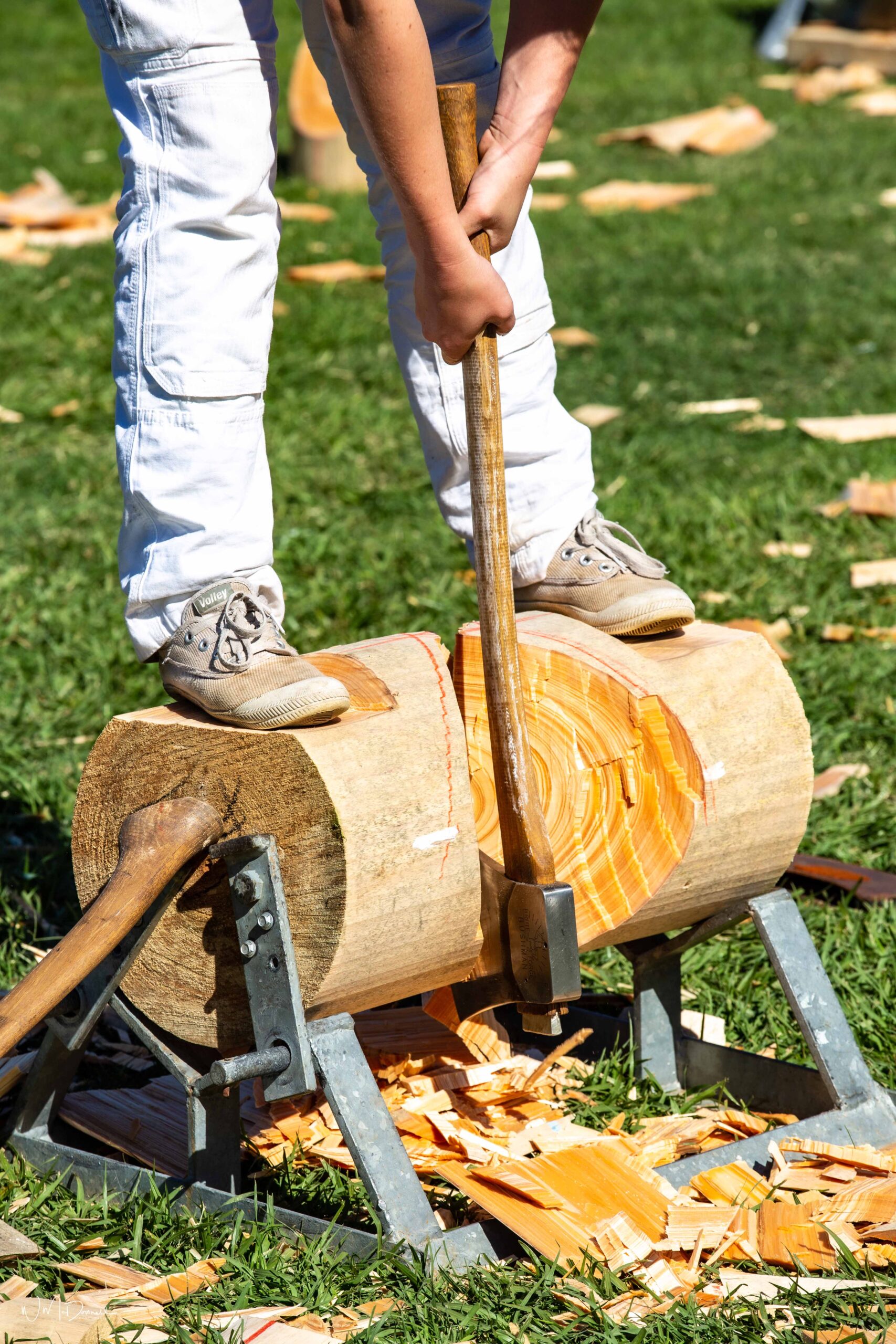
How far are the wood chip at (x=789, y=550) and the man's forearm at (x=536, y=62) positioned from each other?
245 cm

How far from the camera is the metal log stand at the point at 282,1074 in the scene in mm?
1875

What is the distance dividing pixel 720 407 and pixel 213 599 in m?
3.92

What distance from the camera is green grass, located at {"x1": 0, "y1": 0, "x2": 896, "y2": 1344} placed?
213 cm

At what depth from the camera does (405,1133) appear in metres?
2.28

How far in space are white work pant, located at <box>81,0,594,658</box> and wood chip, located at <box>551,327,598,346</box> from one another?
13.2ft

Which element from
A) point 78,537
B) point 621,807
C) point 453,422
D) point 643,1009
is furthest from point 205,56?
point 78,537

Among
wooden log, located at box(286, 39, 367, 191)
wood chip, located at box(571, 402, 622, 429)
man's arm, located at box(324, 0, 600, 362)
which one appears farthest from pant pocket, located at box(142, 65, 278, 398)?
wooden log, located at box(286, 39, 367, 191)

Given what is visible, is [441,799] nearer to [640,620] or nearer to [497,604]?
[497,604]

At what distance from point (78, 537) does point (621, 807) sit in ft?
9.07

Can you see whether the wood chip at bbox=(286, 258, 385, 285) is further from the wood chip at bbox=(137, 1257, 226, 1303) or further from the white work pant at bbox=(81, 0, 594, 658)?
the wood chip at bbox=(137, 1257, 226, 1303)

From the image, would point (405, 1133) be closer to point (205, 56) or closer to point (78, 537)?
point (205, 56)

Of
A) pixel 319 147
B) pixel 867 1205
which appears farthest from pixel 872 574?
pixel 319 147

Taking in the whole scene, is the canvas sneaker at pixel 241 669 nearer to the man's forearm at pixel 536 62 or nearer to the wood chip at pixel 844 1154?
the man's forearm at pixel 536 62

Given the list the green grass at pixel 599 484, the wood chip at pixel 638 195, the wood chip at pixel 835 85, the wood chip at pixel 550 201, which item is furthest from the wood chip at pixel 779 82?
the wood chip at pixel 550 201
